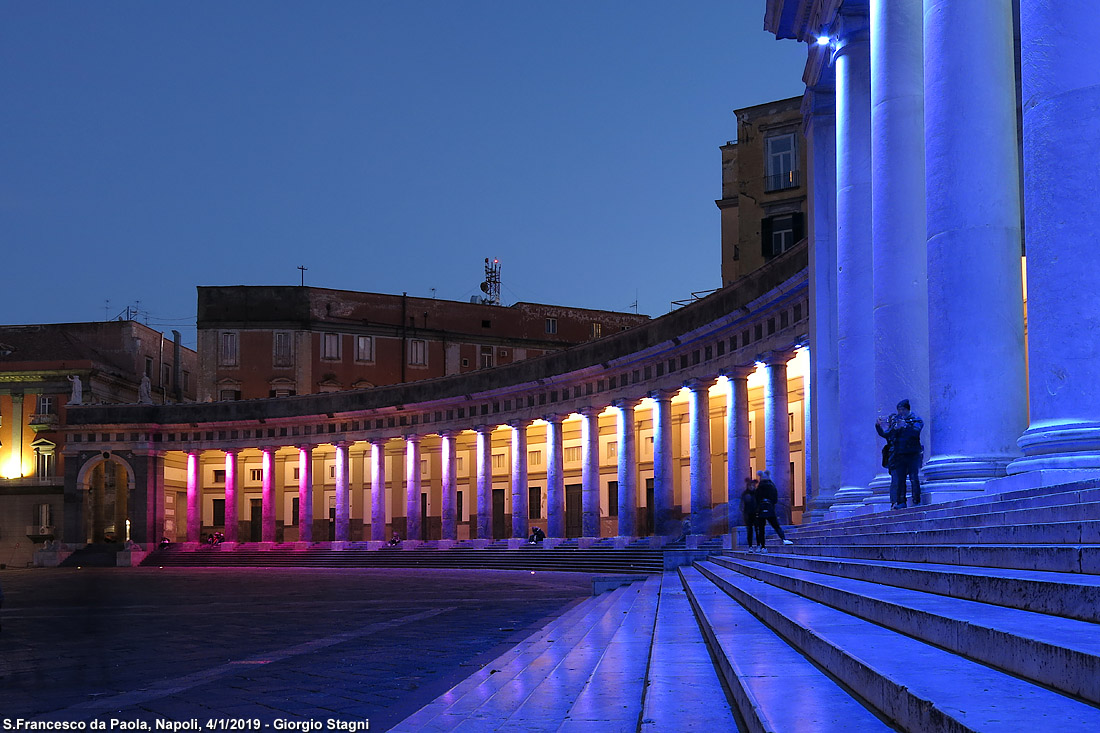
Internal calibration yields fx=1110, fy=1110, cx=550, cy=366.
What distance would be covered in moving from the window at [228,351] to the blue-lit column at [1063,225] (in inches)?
2503

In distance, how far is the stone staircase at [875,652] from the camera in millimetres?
4062

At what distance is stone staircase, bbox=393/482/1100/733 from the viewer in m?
4.06

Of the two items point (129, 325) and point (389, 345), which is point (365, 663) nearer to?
point (389, 345)

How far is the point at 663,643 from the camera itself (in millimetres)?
8961

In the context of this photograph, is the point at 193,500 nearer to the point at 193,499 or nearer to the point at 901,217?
the point at 193,499

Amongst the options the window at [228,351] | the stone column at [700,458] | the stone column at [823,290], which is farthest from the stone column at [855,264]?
the window at [228,351]

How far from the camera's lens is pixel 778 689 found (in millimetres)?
5312

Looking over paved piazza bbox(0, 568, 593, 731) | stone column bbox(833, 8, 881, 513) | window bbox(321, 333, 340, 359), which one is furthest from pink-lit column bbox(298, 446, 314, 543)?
stone column bbox(833, 8, 881, 513)

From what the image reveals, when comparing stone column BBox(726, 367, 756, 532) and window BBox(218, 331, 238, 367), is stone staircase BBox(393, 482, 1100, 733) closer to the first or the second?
stone column BBox(726, 367, 756, 532)

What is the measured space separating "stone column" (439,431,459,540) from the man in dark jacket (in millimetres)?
38673

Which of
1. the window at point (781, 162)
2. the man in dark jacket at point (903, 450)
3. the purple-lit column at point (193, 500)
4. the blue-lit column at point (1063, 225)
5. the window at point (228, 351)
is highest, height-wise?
the window at point (781, 162)

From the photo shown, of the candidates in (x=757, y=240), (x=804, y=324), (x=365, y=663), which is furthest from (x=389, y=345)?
(x=365, y=663)

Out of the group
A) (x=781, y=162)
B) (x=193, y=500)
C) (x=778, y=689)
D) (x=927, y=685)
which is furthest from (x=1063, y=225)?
(x=193, y=500)

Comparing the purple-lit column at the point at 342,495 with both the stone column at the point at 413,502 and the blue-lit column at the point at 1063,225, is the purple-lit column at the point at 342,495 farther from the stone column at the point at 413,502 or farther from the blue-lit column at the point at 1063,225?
the blue-lit column at the point at 1063,225
